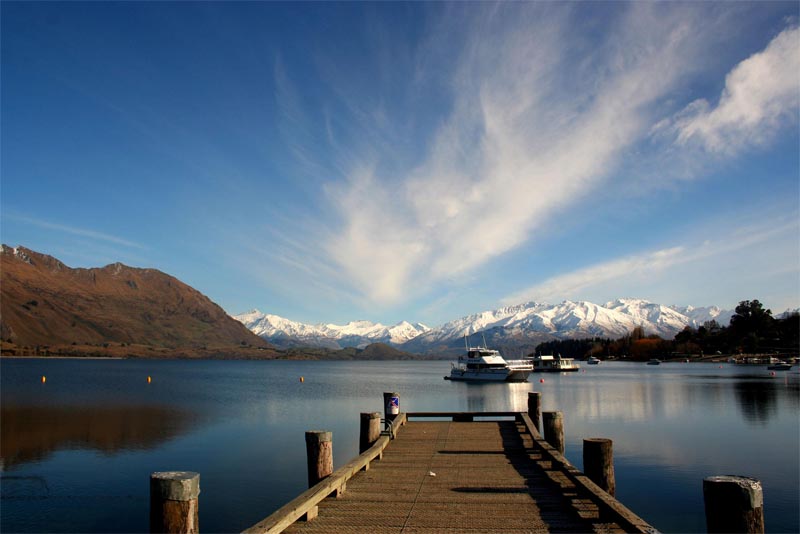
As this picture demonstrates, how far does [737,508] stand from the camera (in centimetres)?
672

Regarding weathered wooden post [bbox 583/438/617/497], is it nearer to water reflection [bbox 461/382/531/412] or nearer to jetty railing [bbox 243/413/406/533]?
jetty railing [bbox 243/413/406/533]

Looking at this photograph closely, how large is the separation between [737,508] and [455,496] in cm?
712

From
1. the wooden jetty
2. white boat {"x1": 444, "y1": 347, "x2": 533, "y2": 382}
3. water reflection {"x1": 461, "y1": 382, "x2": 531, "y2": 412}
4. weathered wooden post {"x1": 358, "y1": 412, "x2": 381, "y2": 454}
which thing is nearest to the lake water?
water reflection {"x1": 461, "y1": 382, "x2": 531, "y2": 412}

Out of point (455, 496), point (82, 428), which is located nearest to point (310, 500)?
point (455, 496)

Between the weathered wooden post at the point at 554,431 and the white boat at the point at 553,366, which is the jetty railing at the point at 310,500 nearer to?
the weathered wooden post at the point at 554,431

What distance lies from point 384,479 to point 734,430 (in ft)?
114

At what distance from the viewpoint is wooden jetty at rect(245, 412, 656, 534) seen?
10.4 m

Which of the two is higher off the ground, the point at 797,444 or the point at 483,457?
the point at 483,457

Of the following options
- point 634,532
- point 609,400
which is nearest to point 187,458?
point 634,532

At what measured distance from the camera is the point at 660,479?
24.2 m

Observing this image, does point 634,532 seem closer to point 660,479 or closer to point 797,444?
point 660,479

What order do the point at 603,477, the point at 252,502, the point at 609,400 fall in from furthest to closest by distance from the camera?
the point at 609,400 → the point at 252,502 → the point at 603,477

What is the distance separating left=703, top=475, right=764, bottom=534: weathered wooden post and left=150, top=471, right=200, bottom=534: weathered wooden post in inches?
265

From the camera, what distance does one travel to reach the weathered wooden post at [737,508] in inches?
264
